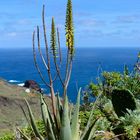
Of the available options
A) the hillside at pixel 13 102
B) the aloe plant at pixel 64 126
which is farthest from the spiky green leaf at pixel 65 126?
the hillside at pixel 13 102

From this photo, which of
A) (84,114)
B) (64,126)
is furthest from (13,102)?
(64,126)

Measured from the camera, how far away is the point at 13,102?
20.3 meters

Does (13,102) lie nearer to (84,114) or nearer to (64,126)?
(84,114)

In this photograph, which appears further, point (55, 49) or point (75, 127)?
point (75, 127)

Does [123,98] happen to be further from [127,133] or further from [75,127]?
[75,127]

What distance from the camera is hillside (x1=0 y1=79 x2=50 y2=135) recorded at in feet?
56.4

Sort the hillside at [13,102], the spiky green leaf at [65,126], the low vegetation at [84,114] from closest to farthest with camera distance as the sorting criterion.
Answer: the low vegetation at [84,114], the spiky green leaf at [65,126], the hillside at [13,102]

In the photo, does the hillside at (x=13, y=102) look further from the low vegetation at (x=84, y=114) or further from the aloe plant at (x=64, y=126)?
the aloe plant at (x=64, y=126)

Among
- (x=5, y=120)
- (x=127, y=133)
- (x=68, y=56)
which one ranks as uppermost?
(x=68, y=56)

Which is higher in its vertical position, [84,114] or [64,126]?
[64,126]

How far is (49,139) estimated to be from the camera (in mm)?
6258

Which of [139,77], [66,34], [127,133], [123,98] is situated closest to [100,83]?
[139,77]

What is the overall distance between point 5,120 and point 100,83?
A: 554 cm

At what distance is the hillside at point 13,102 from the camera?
1720cm
